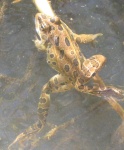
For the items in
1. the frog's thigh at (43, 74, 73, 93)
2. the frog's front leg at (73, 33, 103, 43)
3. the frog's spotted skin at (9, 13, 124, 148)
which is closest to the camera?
the frog's spotted skin at (9, 13, 124, 148)

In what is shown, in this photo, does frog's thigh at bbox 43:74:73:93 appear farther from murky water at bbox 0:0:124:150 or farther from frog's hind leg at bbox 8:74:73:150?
murky water at bbox 0:0:124:150

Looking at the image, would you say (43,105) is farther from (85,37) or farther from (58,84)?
(85,37)

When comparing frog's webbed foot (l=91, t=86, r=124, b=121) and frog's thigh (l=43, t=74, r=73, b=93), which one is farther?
frog's thigh (l=43, t=74, r=73, b=93)

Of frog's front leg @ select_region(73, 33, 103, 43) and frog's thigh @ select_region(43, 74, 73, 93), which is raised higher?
frog's front leg @ select_region(73, 33, 103, 43)

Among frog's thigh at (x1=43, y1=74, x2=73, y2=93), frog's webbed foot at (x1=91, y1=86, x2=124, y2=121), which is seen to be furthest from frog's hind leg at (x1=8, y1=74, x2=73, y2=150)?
frog's webbed foot at (x1=91, y1=86, x2=124, y2=121)

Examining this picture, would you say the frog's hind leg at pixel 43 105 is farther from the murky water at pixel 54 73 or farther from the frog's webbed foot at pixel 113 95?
the frog's webbed foot at pixel 113 95

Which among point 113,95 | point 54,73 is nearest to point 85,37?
point 54,73

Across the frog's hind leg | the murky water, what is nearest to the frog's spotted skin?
the frog's hind leg

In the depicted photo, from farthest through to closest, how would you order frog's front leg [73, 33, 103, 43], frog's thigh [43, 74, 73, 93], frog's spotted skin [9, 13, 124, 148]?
frog's front leg [73, 33, 103, 43], frog's thigh [43, 74, 73, 93], frog's spotted skin [9, 13, 124, 148]
